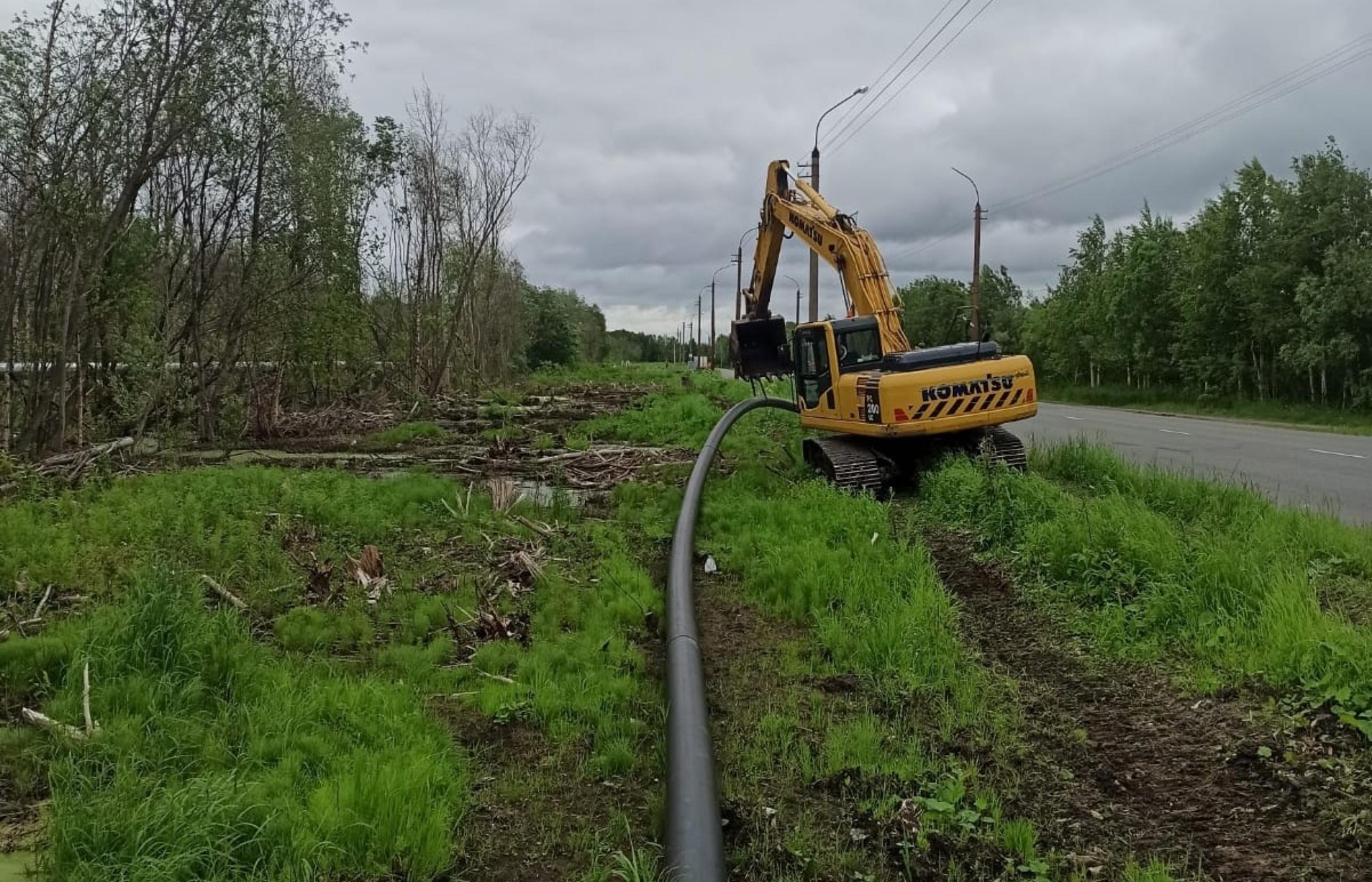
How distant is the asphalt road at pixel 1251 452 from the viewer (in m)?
9.66

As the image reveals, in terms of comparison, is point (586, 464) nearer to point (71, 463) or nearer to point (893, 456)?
point (893, 456)

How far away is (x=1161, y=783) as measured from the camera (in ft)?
12.0

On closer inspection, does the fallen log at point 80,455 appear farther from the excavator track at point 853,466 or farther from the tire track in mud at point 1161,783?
the tire track in mud at point 1161,783

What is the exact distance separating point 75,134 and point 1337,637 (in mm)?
12474

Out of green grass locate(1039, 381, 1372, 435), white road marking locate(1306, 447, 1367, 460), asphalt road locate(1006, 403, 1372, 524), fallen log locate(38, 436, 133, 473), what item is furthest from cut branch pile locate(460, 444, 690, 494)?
green grass locate(1039, 381, 1372, 435)

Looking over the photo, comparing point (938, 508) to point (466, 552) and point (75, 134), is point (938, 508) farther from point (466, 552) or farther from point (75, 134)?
point (75, 134)

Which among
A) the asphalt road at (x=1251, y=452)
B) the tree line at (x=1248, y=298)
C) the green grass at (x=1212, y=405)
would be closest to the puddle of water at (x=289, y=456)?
the asphalt road at (x=1251, y=452)

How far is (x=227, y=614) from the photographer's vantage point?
4.84 m

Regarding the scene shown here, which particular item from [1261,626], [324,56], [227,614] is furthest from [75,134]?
[1261,626]

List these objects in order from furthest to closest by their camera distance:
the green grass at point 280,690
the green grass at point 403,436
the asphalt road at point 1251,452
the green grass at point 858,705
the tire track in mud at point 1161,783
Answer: the green grass at point 403,436
the asphalt road at point 1251,452
the green grass at point 858,705
the tire track in mud at point 1161,783
the green grass at point 280,690

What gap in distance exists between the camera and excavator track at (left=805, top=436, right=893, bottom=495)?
388 inches

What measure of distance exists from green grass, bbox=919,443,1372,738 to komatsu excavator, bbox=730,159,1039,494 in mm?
1418

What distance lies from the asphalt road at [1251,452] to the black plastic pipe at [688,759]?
612 centimetres

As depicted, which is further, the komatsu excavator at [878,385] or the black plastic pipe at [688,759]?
the komatsu excavator at [878,385]
